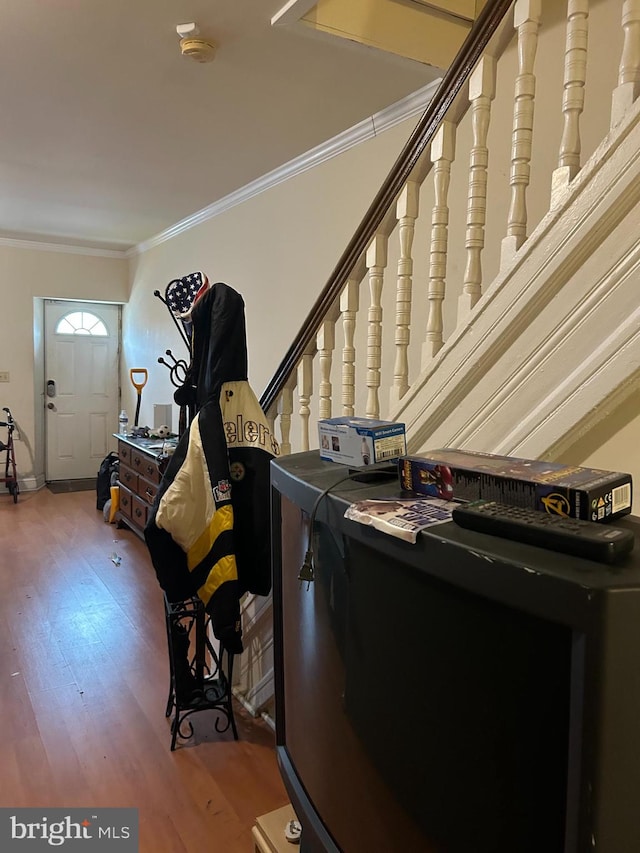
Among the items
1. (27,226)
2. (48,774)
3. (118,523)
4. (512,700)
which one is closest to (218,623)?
(48,774)

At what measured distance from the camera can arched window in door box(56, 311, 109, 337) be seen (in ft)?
21.6

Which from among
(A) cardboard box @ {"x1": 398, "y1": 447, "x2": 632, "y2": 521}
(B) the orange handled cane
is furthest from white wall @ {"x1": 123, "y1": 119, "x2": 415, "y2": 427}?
(A) cardboard box @ {"x1": 398, "y1": 447, "x2": 632, "y2": 521}

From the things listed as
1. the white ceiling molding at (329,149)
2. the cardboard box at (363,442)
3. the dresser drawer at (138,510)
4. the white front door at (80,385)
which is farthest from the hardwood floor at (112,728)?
the white front door at (80,385)

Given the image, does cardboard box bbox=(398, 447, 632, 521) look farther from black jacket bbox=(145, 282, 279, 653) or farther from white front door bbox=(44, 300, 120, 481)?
white front door bbox=(44, 300, 120, 481)

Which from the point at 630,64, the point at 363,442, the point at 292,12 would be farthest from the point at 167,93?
the point at 363,442

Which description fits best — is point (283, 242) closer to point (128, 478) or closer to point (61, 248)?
point (128, 478)

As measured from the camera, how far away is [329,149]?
340 cm

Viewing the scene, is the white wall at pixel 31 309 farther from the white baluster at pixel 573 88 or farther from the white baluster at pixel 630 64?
the white baluster at pixel 630 64

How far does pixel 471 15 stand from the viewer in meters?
2.37

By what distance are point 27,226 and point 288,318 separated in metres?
3.26

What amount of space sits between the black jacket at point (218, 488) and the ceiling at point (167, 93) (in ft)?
3.46

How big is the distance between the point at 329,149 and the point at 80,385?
4443 millimetres

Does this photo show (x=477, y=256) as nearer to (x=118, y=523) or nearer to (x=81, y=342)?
(x=118, y=523)

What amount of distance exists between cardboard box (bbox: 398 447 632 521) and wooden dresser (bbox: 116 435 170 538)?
3553mm
